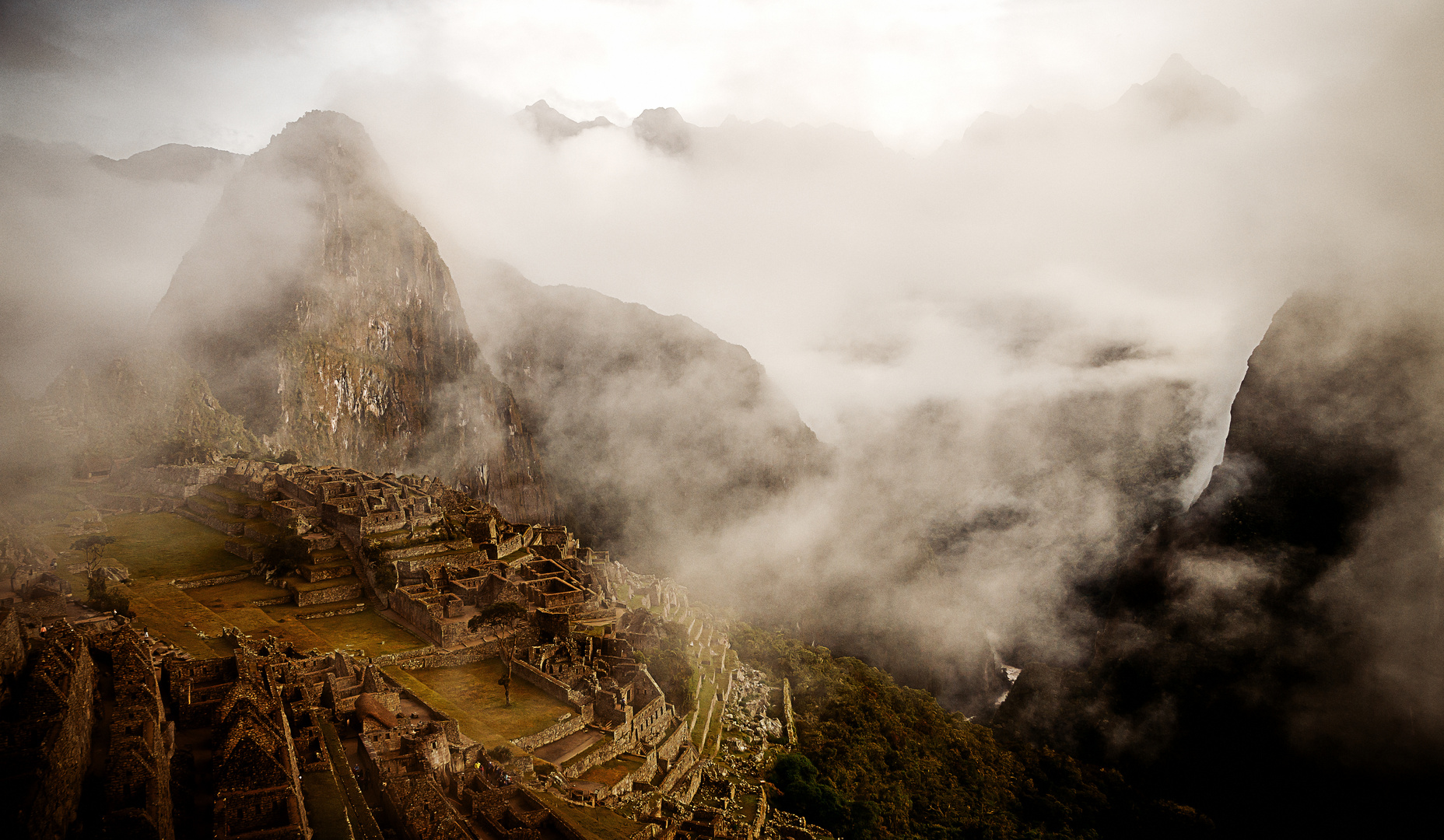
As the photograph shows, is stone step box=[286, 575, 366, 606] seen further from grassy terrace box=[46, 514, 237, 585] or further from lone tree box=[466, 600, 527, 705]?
lone tree box=[466, 600, 527, 705]

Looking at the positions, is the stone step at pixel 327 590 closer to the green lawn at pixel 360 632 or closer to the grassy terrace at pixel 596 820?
the green lawn at pixel 360 632

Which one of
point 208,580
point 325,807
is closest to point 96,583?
point 208,580

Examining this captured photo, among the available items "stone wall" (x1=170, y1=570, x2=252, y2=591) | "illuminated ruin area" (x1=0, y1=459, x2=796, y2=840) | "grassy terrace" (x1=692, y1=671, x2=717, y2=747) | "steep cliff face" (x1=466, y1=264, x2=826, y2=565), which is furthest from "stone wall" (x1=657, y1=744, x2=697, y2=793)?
"steep cliff face" (x1=466, y1=264, x2=826, y2=565)

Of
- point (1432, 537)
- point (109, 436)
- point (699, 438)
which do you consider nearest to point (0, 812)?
point (1432, 537)

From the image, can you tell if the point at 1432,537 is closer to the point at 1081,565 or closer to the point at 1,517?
the point at 1081,565

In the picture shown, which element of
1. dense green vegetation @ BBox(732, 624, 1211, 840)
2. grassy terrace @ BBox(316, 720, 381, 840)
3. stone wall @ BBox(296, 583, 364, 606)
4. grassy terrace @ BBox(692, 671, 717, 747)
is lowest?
dense green vegetation @ BBox(732, 624, 1211, 840)

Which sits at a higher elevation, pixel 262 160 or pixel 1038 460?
pixel 262 160
